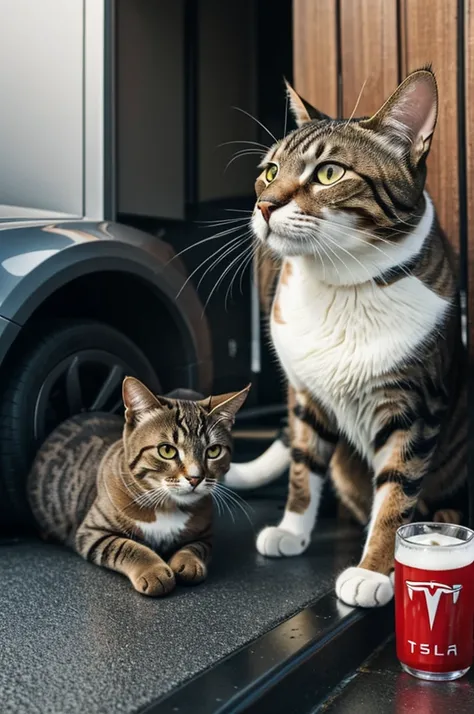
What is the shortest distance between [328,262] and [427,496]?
555 mm

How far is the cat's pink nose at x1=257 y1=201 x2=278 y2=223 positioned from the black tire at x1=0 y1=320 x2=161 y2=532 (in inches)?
22.2

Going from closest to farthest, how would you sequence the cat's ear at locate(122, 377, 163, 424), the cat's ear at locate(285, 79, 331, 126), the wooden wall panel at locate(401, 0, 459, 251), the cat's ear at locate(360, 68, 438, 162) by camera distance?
the cat's ear at locate(360, 68, 438, 162), the cat's ear at locate(122, 377, 163, 424), the cat's ear at locate(285, 79, 331, 126), the wooden wall panel at locate(401, 0, 459, 251)

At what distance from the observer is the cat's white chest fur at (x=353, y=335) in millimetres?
1383

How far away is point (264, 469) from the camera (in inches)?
72.5

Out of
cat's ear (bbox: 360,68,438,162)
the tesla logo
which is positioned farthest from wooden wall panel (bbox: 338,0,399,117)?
the tesla logo

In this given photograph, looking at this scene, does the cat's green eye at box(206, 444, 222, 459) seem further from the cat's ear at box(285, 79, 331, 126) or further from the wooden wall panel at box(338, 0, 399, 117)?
the wooden wall panel at box(338, 0, 399, 117)

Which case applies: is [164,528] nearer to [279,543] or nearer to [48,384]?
[279,543]

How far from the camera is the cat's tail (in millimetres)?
1838

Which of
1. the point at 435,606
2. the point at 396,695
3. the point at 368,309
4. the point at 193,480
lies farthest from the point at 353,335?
the point at 396,695

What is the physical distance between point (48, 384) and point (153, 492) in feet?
1.29

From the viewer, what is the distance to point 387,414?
4.67ft

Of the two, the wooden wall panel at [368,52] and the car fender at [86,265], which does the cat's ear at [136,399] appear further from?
the wooden wall panel at [368,52]

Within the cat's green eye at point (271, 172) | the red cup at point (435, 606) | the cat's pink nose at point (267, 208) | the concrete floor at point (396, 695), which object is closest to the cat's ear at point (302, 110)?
the cat's green eye at point (271, 172)

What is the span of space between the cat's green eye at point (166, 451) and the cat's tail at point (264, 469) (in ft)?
1.60
